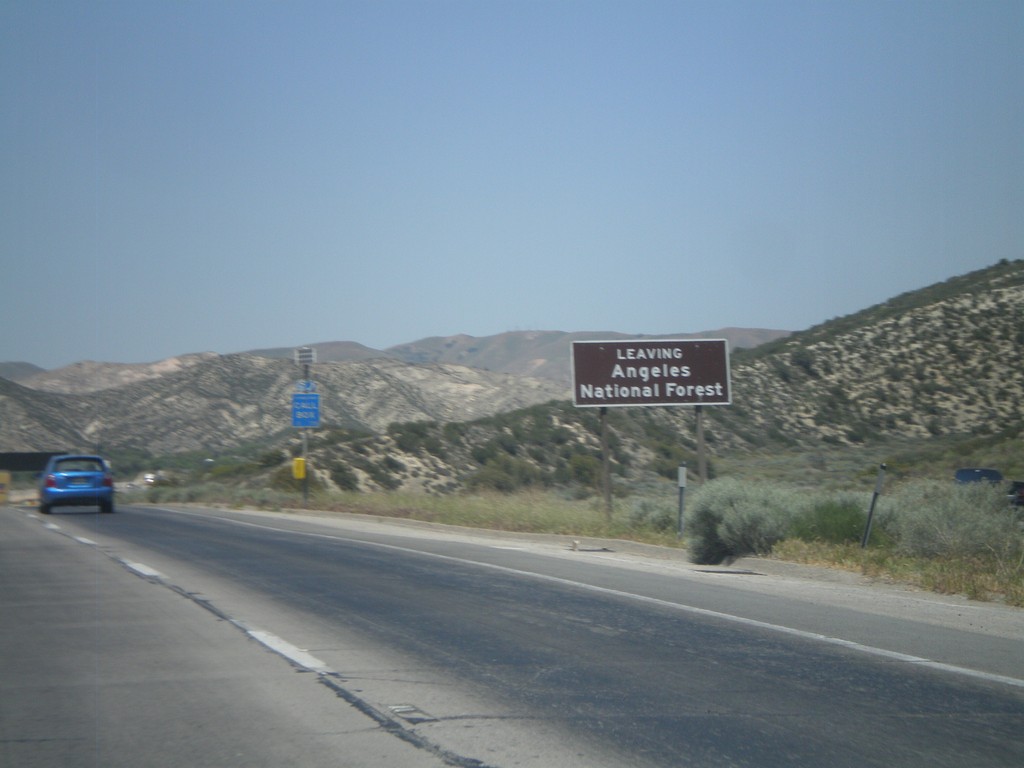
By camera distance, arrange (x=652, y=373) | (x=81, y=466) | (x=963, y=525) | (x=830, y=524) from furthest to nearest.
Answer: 1. (x=81, y=466)
2. (x=652, y=373)
3. (x=830, y=524)
4. (x=963, y=525)

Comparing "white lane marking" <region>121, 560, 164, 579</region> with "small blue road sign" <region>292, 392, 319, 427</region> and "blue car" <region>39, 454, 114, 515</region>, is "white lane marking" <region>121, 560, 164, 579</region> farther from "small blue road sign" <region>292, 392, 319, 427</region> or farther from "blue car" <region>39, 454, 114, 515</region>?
"small blue road sign" <region>292, 392, 319, 427</region>

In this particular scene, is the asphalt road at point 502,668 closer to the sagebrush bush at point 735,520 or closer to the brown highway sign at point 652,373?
the sagebrush bush at point 735,520

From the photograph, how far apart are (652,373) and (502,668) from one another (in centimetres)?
1612

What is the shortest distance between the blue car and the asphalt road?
14.6 meters

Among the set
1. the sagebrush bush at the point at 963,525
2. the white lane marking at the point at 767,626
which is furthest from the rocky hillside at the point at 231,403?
the sagebrush bush at the point at 963,525

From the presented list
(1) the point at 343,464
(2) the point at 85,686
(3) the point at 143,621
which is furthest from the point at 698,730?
(1) the point at 343,464

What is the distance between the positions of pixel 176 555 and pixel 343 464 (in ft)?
106

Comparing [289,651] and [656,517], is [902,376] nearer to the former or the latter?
[656,517]

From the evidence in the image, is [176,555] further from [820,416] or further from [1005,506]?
[820,416]

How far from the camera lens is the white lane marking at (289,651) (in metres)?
8.50

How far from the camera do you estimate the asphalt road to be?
6305 millimetres

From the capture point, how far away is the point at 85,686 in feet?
25.7

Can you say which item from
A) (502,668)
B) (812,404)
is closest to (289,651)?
(502,668)

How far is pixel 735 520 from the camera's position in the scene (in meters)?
17.1
